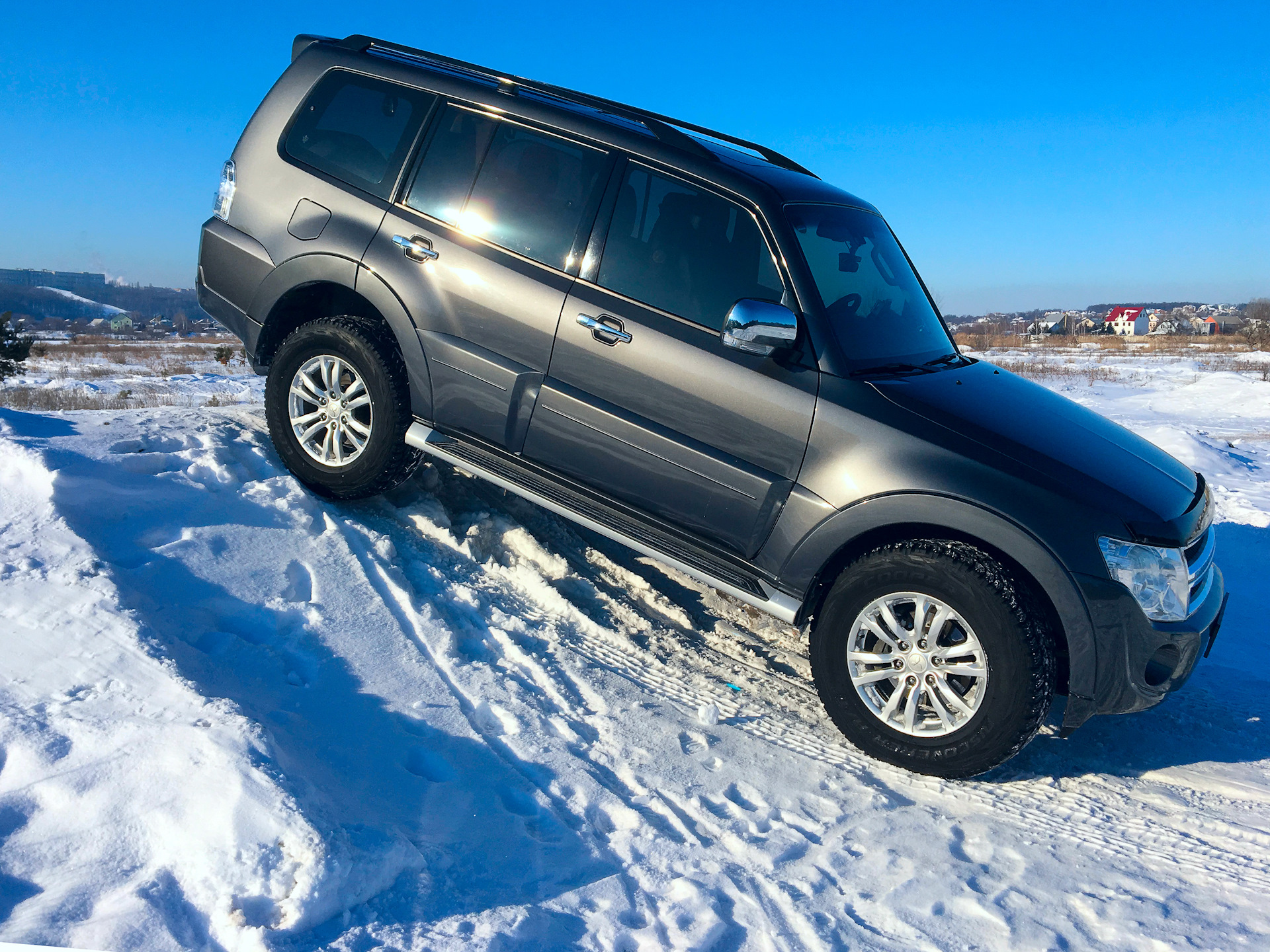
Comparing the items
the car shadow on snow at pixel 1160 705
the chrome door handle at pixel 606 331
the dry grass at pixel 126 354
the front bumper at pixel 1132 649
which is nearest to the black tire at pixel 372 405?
the car shadow on snow at pixel 1160 705

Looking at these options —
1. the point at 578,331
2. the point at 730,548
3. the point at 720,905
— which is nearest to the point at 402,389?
the point at 578,331

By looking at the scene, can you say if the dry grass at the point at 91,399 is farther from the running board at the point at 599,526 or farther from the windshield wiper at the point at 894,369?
the windshield wiper at the point at 894,369

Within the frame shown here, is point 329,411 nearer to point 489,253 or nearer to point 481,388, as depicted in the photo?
point 481,388

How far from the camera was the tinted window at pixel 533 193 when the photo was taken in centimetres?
405

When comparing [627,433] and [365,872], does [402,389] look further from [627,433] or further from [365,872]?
[365,872]

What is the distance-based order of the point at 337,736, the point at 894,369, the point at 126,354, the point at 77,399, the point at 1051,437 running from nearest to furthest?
1. the point at 337,736
2. the point at 1051,437
3. the point at 894,369
4. the point at 77,399
5. the point at 126,354

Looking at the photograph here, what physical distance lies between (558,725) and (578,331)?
5.59 feet

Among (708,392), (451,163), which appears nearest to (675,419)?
(708,392)

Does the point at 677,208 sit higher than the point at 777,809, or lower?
higher

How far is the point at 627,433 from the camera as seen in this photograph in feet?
12.5

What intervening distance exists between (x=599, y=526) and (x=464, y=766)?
1.22 meters

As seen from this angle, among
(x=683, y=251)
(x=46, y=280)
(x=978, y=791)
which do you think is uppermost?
(x=683, y=251)

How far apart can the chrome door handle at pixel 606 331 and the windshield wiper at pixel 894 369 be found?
0.99m

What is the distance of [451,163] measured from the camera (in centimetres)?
431
